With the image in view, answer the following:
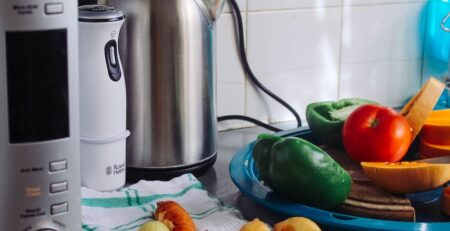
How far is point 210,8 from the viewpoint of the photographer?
97 cm

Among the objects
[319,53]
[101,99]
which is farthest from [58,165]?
[319,53]

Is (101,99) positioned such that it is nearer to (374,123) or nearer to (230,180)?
(230,180)

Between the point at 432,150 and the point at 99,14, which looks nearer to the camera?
the point at 99,14

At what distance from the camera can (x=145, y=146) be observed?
38.0 inches

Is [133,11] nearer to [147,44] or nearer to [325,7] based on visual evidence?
[147,44]

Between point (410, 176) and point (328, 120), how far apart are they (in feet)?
0.66

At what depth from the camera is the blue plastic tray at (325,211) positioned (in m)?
0.82

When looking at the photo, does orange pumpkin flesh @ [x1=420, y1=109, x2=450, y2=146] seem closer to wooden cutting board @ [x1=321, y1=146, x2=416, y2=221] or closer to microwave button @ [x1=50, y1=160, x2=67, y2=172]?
wooden cutting board @ [x1=321, y1=146, x2=416, y2=221]

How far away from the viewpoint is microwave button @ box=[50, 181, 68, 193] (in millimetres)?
678

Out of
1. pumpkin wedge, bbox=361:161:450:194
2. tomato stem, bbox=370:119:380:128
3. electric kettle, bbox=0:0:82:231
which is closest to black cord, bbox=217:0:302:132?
tomato stem, bbox=370:119:380:128

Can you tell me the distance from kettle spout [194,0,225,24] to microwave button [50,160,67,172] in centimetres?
33

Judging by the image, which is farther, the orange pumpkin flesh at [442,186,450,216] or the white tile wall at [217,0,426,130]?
the white tile wall at [217,0,426,130]

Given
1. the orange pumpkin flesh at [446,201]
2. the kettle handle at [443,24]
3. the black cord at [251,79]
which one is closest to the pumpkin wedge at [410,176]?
the orange pumpkin flesh at [446,201]

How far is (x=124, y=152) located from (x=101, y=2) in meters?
0.17
